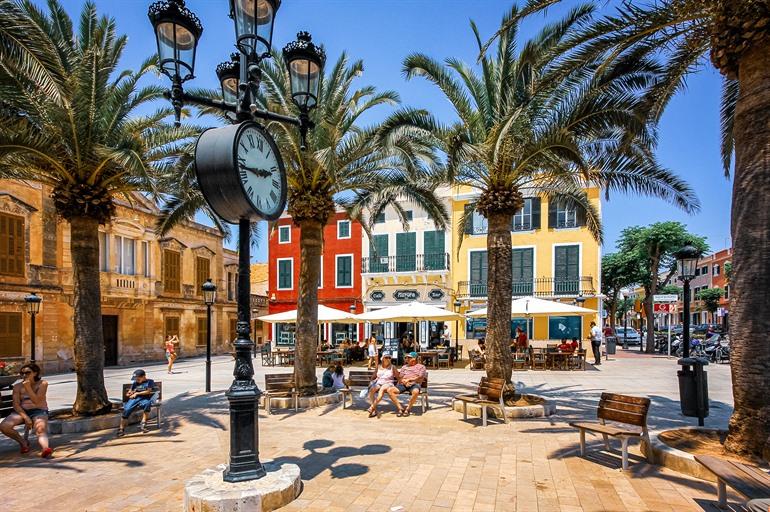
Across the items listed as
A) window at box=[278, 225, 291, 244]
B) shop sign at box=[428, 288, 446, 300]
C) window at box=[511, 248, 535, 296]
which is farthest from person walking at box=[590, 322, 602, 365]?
window at box=[278, 225, 291, 244]

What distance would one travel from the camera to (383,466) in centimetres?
644

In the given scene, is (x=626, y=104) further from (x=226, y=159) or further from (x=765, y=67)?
(x=226, y=159)

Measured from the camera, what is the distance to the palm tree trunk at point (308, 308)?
36.2ft

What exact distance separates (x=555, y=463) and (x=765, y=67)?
544 centimetres

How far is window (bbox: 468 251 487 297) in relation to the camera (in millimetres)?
29119

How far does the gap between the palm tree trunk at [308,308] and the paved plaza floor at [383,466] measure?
3.16ft

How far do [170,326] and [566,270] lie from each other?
22.1m

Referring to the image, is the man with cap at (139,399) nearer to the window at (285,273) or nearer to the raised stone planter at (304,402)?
the raised stone planter at (304,402)

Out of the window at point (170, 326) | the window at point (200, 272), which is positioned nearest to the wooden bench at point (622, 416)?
the window at point (170, 326)

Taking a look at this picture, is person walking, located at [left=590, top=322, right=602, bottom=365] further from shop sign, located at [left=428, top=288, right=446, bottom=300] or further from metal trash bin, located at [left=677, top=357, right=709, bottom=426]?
metal trash bin, located at [left=677, top=357, right=709, bottom=426]

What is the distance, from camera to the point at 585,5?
889 cm

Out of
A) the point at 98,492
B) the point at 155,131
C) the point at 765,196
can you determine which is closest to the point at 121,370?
the point at 155,131

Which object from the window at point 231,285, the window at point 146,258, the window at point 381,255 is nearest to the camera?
the window at point 146,258

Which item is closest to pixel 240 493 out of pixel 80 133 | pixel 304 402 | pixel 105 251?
pixel 304 402
